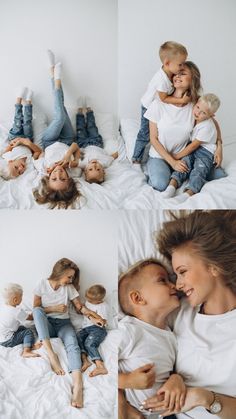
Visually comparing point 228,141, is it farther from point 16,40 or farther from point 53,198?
point 16,40

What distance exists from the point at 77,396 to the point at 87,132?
941 millimetres

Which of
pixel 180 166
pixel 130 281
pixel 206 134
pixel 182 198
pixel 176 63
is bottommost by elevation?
pixel 130 281

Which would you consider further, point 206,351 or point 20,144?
point 20,144

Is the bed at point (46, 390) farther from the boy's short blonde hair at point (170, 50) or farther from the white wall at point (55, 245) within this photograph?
the boy's short blonde hair at point (170, 50)

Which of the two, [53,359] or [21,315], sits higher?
[21,315]

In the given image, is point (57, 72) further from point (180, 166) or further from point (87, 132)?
point (180, 166)

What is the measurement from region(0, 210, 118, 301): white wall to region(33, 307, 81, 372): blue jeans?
0.09m

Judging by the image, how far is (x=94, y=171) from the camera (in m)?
1.67

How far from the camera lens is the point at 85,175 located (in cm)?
169

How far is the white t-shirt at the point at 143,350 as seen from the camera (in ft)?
5.14

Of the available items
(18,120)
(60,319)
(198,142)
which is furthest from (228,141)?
(60,319)

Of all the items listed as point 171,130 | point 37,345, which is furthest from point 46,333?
point 171,130

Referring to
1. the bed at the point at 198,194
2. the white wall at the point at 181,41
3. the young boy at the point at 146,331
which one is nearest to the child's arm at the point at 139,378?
the young boy at the point at 146,331

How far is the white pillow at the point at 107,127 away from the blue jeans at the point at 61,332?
0.65 meters
